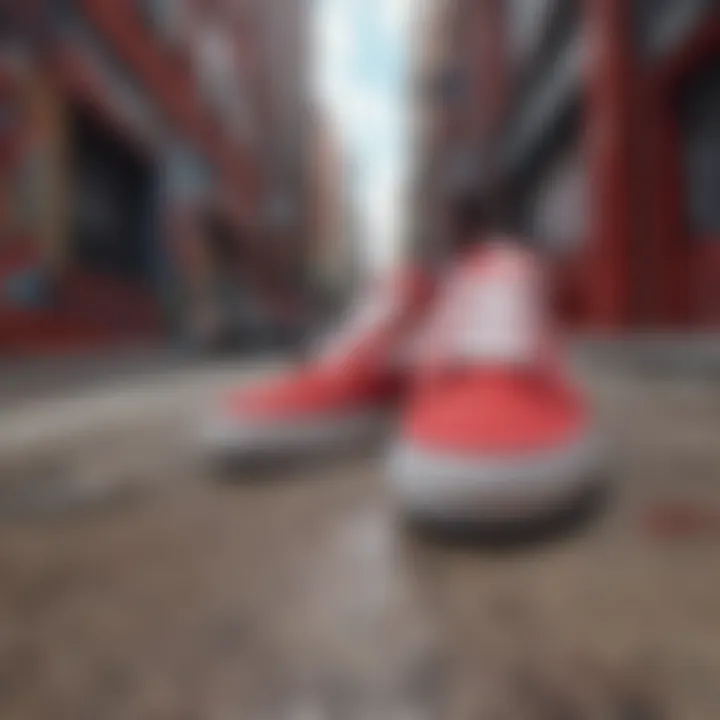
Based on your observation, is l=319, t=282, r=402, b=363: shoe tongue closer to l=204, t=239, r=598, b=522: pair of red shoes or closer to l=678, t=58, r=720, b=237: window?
l=204, t=239, r=598, b=522: pair of red shoes

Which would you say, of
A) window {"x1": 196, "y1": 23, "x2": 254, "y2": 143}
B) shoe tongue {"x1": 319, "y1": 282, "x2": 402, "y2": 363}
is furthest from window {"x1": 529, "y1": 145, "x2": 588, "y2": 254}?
window {"x1": 196, "y1": 23, "x2": 254, "y2": 143}

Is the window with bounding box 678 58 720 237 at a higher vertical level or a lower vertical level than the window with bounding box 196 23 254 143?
lower

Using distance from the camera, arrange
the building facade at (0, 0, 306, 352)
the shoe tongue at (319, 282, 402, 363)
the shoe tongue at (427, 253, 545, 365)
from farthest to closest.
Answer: the building facade at (0, 0, 306, 352) < the shoe tongue at (319, 282, 402, 363) < the shoe tongue at (427, 253, 545, 365)

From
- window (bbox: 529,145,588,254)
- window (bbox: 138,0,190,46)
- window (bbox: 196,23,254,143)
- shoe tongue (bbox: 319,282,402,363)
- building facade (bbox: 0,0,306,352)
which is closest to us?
shoe tongue (bbox: 319,282,402,363)

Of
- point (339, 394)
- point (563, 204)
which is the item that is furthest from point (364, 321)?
point (563, 204)

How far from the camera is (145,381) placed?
5.96ft

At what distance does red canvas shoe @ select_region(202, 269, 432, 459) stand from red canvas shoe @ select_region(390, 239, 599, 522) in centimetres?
8

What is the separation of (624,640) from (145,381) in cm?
169

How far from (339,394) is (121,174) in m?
3.14

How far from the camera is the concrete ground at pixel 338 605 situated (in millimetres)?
250

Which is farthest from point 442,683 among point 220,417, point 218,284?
point 218,284

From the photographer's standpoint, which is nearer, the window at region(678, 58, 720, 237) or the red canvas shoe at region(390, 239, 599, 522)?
the red canvas shoe at region(390, 239, 599, 522)

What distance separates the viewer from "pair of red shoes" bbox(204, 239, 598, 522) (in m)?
0.39

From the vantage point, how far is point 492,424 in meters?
0.41
